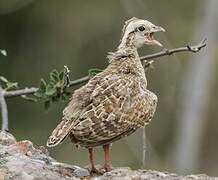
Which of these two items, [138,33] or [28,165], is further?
[138,33]

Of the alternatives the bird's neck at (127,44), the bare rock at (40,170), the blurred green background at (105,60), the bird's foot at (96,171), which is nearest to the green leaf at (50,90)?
the bird's neck at (127,44)

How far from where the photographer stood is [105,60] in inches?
1019

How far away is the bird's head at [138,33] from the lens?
9.51 m

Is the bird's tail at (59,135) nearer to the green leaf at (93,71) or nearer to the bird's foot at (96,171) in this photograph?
the bird's foot at (96,171)

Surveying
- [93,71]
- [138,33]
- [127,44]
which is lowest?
[93,71]

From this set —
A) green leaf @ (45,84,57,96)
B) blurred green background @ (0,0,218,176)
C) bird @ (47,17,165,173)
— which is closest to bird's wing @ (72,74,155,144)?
bird @ (47,17,165,173)

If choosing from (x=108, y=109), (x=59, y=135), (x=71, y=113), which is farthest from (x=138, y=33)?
(x=59, y=135)

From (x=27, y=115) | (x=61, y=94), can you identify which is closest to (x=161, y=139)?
(x=27, y=115)

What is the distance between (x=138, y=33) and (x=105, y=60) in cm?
1638

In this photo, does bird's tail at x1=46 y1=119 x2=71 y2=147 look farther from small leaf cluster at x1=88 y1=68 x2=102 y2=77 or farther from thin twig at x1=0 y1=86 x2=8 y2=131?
small leaf cluster at x1=88 y1=68 x2=102 y2=77

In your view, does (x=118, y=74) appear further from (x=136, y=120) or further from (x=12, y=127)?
(x=12, y=127)

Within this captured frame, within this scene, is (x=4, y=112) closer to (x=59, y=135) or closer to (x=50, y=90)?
(x=50, y=90)

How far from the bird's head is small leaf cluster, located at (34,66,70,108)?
0.95 m

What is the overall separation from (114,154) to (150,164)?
3.17 ft
